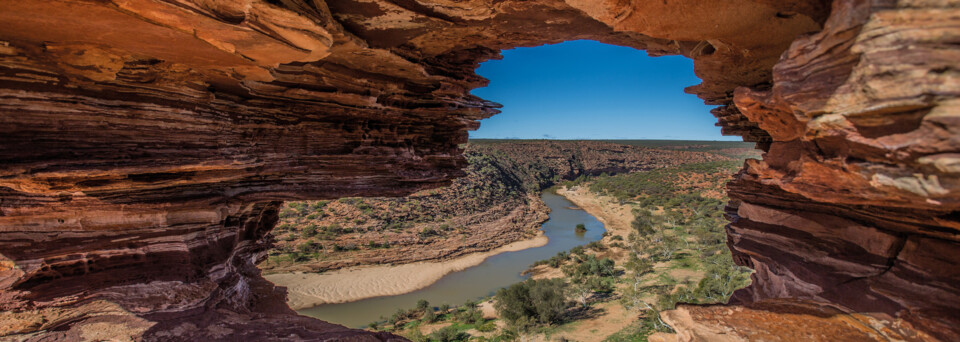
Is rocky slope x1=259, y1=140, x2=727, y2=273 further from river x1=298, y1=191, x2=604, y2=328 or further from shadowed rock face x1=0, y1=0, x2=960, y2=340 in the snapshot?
shadowed rock face x1=0, y1=0, x2=960, y2=340

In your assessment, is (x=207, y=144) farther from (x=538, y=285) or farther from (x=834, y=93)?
(x=538, y=285)

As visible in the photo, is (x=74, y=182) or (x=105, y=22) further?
(x=74, y=182)

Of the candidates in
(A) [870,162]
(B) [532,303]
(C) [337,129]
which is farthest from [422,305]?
(A) [870,162]

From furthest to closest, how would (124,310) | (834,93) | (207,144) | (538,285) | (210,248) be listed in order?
1. (538,285)
2. (210,248)
3. (207,144)
4. (124,310)
5. (834,93)

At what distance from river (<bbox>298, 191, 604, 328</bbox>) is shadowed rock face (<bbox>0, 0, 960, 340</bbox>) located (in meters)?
12.7

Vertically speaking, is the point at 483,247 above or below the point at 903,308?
below

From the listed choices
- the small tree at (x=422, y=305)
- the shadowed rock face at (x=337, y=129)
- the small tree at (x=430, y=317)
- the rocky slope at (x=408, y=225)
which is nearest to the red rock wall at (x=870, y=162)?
the shadowed rock face at (x=337, y=129)

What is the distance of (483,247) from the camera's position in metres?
29.9

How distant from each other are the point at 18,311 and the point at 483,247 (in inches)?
1005

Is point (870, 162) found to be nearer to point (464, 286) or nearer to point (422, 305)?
point (422, 305)

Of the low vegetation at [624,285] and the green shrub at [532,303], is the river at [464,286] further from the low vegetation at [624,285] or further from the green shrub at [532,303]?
the green shrub at [532,303]

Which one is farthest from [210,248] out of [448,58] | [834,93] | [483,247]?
[483,247]

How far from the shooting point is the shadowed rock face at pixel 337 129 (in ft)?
10.6

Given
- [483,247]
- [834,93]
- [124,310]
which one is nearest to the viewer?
[834,93]
